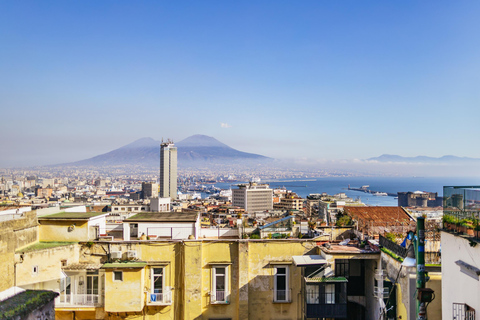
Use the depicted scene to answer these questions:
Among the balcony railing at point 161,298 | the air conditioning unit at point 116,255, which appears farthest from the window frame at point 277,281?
the air conditioning unit at point 116,255

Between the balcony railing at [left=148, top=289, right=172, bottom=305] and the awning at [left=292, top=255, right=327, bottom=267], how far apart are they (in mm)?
3707

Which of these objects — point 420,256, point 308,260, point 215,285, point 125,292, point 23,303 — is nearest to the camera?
point 23,303

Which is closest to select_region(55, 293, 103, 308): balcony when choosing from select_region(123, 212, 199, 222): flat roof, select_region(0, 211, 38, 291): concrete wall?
select_region(0, 211, 38, 291): concrete wall

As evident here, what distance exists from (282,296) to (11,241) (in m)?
7.51

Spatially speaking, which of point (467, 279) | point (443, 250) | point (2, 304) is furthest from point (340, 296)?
point (2, 304)

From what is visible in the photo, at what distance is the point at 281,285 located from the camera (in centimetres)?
1170

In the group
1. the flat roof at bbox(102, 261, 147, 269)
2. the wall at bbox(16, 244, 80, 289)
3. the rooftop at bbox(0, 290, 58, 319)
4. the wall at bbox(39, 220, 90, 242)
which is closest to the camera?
the rooftop at bbox(0, 290, 58, 319)

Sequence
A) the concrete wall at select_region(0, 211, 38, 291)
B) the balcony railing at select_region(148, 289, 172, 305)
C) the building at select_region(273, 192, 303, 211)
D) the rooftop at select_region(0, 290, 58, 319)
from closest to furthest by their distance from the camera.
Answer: the rooftop at select_region(0, 290, 58, 319)
the concrete wall at select_region(0, 211, 38, 291)
the balcony railing at select_region(148, 289, 172, 305)
the building at select_region(273, 192, 303, 211)

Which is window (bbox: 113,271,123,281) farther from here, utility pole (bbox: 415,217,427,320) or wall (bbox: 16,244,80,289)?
utility pole (bbox: 415,217,427,320)

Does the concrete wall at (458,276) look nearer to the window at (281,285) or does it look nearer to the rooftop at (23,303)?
the rooftop at (23,303)

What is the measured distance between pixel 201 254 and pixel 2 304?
876 centimetres

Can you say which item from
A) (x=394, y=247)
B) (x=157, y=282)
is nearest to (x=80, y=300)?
(x=157, y=282)

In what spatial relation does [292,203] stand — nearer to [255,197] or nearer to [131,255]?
[255,197]

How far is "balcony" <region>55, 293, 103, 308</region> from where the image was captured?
1095 centimetres
